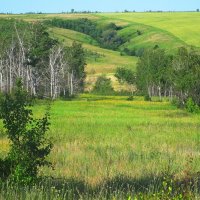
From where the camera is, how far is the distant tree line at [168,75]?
67750 millimetres

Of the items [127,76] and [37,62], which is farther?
[127,76]

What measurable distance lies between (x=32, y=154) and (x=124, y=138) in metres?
16.2

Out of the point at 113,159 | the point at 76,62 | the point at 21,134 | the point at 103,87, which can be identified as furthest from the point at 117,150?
the point at 103,87

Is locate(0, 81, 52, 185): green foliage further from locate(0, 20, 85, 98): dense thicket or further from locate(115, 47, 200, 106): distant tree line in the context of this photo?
locate(0, 20, 85, 98): dense thicket

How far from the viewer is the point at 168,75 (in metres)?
79.2

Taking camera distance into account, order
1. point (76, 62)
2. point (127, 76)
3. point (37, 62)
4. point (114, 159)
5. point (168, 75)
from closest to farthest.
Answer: point (114, 159) → point (168, 75) → point (37, 62) → point (76, 62) → point (127, 76)

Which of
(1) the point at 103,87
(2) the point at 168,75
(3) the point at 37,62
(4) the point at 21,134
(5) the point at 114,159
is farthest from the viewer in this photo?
(1) the point at 103,87

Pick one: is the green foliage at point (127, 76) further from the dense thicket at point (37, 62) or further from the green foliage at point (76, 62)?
the dense thicket at point (37, 62)

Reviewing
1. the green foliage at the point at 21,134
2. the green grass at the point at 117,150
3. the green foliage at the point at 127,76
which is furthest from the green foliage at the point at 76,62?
the green foliage at the point at 21,134

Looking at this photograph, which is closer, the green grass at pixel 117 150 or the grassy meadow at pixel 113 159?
the grassy meadow at pixel 113 159

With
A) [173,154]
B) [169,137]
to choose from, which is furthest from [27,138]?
[169,137]

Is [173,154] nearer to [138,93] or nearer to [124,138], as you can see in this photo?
[124,138]

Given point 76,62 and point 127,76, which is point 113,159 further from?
point 127,76

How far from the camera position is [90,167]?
17078mm
